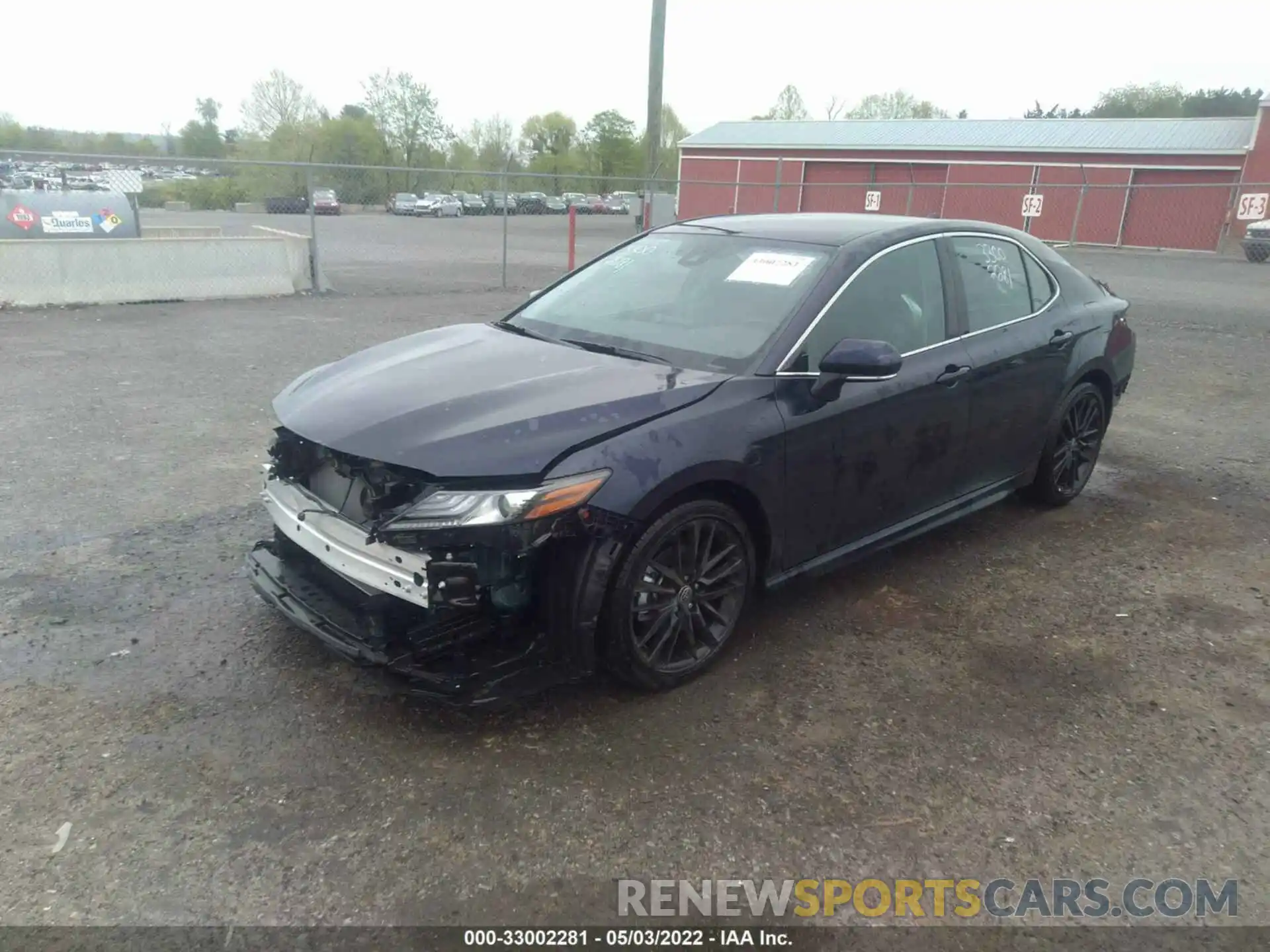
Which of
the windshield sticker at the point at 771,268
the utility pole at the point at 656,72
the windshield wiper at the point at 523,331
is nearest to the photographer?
the windshield sticker at the point at 771,268

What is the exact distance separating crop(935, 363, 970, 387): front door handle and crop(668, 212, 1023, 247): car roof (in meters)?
0.63

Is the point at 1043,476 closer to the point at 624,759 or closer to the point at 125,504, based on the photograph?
the point at 624,759

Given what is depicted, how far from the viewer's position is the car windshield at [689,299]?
368 cm

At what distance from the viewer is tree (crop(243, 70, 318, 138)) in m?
59.5

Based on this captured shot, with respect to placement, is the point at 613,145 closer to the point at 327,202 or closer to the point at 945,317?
the point at 327,202

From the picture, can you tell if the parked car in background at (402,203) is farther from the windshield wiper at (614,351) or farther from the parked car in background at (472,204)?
the windshield wiper at (614,351)

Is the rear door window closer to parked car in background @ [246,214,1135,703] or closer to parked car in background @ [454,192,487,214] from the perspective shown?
parked car in background @ [246,214,1135,703]

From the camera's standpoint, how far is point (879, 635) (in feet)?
12.7

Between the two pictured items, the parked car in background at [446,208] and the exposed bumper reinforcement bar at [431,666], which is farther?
the parked car in background at [446,208]

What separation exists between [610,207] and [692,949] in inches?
1523

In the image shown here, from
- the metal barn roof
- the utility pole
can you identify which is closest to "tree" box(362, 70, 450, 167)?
the metal barn roof

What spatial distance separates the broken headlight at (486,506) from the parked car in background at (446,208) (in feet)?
74.8

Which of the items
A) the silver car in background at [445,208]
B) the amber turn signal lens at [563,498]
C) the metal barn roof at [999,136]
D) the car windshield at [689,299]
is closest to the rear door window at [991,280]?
the car windshield at [689,299]

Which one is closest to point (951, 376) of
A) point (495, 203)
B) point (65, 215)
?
point (65, 215)
